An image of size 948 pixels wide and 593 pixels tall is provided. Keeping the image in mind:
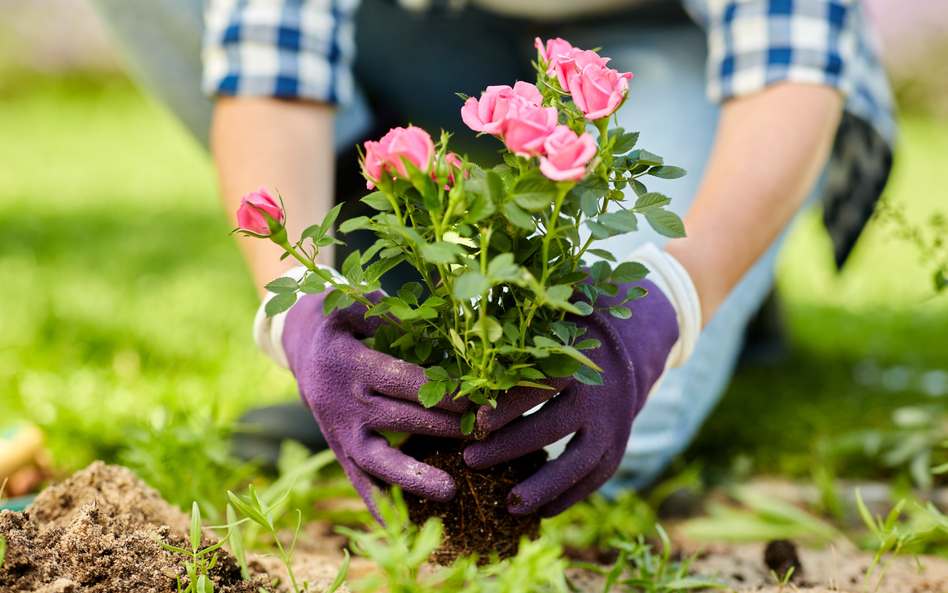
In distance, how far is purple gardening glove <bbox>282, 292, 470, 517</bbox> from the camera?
103cm

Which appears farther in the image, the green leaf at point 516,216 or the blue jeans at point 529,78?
the blue jeans at point 529,78

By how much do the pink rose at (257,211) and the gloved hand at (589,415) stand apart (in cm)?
38

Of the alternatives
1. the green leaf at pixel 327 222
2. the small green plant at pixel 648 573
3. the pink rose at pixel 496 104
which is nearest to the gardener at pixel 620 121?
the small green plant at pixel 648 573

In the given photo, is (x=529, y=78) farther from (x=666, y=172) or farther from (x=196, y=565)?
(x=196, y=565)

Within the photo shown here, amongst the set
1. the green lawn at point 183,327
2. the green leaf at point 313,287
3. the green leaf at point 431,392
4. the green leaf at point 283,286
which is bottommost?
the green lawn at point 183,327

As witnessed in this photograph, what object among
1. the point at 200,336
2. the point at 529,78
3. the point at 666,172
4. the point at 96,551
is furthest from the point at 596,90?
the point at 200,336

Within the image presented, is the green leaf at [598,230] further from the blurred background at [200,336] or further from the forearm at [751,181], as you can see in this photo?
the blurred background at [200,336]

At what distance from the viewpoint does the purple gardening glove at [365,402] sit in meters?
1.03

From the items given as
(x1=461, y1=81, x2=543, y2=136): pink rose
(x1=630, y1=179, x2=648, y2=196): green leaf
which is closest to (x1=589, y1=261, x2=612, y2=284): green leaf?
(x1=630, y1=179, x2=648, y2=196): green leaf

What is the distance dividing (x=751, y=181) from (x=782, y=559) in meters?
0.72

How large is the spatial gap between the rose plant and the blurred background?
0.62 m

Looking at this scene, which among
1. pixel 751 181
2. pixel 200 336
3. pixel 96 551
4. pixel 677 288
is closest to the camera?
pixel 96 551

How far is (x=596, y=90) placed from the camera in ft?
2.70

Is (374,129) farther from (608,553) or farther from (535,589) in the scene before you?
(535,589)
